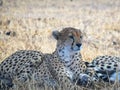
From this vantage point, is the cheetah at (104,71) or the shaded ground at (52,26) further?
the shaded ground at (52,26)

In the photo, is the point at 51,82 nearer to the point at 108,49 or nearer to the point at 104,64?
the point at 104,64

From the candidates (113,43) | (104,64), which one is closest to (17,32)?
(113,43)

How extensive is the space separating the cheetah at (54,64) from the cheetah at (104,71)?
13 cm

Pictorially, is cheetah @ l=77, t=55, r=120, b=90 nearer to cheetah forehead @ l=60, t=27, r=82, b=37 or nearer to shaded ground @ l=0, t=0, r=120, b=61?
cheetah forehead @ l=60, t=27, r=82, b=37

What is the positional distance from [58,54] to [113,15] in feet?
25.3

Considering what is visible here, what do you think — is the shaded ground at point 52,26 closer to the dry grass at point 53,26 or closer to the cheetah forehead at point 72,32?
the dry grass at point 53,26

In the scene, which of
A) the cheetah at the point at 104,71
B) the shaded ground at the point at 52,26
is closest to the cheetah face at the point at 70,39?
the cheetah at the point at 104,71

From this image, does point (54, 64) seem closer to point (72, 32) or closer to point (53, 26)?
point (72, 32)

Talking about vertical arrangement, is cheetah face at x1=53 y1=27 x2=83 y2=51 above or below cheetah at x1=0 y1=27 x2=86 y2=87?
above

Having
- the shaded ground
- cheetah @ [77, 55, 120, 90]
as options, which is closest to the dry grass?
the shaded ground

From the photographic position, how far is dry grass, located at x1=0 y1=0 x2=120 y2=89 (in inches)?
329

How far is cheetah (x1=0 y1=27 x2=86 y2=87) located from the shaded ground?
1360 millimetres

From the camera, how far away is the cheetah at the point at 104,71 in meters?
5.70

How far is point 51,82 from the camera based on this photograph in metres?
5.60
